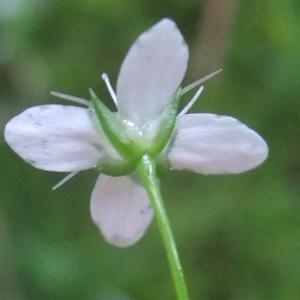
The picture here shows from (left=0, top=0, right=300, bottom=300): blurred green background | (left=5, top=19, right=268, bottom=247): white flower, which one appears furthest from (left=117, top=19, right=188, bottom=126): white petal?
(left=0, top=0, right=300, bottom=300): blurred green background

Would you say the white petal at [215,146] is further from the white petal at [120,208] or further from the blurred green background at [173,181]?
the blurred green background at [173,181]

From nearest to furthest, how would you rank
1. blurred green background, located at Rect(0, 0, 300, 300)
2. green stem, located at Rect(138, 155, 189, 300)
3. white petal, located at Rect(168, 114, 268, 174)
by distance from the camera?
green stem, located at Rect(138, 155, 189, 300) < white petal, located at Rect(168, 114, 268, 174) < blurred green background, located at Rect(0, 0, 300, 300)

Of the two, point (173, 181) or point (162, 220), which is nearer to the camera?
point (162, 220)

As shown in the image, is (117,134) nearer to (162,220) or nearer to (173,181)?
(162,220)

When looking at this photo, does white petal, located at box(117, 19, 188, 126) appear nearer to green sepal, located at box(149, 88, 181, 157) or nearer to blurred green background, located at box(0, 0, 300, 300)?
green sepal, located at box(149, 88, 181, 157)

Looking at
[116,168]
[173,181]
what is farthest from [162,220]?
[173,181]

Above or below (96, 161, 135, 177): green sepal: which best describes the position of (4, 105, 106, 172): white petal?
above

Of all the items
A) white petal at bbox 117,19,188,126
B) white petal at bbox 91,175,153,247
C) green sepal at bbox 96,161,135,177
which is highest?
white petal at bbox 117,19,188,126

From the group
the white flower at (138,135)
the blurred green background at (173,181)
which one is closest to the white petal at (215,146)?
the white flower at (138,135)

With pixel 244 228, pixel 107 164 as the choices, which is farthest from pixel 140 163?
pixel 244 228
